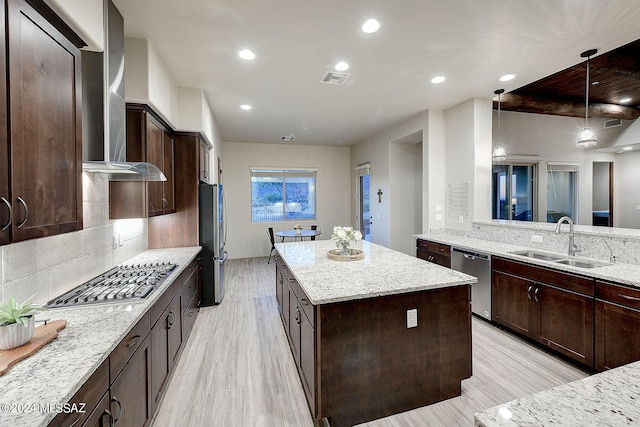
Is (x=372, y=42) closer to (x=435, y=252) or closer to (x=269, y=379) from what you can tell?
(x=435, y=252)

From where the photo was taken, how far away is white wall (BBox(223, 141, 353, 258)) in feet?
23.7

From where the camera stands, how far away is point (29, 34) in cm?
116

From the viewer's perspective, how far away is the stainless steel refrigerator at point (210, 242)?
12.3 ft

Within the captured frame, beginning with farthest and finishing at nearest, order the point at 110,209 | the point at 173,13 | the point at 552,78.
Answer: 1. the point at 552,78
2. the point at 110,209
3. the point at 173,13

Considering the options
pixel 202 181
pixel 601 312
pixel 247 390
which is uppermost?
pixel 202 181

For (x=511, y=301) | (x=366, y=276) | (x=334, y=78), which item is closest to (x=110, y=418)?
(x=366, y=276)

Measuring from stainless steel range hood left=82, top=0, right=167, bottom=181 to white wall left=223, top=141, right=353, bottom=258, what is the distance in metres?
5.06

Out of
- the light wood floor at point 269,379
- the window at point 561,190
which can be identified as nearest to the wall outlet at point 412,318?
the light wood floor at point 269,379

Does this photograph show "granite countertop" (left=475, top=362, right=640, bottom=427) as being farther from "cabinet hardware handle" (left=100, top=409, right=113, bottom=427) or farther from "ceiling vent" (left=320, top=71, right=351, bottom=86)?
"ceiling vent" (left=320, top=71, right=351, bottom=86)

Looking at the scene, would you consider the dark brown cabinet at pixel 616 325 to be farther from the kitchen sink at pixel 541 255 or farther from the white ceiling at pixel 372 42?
the white ceiling at pixel 372 42

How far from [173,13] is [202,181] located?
2.06m

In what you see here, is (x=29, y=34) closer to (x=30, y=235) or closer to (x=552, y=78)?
(x=30, y=235)

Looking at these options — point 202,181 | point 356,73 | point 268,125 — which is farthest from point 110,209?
point 268,125

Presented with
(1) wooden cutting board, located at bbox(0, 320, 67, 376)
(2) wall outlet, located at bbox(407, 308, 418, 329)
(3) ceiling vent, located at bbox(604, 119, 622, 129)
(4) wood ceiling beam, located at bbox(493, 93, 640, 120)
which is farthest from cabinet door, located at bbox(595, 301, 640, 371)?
(3) ceiling vent, located at bbox(604, 119, 622, 129)
